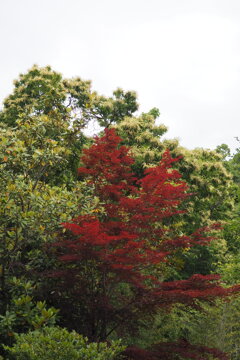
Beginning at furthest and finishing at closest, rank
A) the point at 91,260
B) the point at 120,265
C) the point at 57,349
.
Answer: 1. the point at 91,260
2. the point at 120,265
3. the point at 57,349

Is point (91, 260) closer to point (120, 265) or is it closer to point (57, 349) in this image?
point (120, 265)

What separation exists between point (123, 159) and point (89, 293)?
285 centimetres

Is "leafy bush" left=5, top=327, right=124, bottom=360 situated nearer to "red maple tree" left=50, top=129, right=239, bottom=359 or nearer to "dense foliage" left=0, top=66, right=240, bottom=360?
"dense foliage" left=0, top=66, right=240, bottom=360

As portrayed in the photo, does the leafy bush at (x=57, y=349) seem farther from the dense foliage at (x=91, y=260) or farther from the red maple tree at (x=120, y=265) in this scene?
the red maple tree at (x=120, y=265)

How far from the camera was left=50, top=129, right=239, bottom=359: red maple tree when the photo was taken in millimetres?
6594

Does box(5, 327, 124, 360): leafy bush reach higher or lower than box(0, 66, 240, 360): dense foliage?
lower

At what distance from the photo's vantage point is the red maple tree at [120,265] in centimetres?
659

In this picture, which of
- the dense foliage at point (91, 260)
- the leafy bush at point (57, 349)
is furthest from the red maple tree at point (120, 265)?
the leafy bush at point (57, 349)

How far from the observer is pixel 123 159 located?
8305 mm

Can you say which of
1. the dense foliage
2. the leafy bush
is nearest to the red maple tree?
the dense foliage

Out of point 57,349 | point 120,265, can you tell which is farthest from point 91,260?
point 57,349

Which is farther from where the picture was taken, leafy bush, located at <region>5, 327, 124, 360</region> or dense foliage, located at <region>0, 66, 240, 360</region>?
dense foliage, located at <region>0, 66, 240, 360</region>

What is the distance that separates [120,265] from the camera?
20.7 ft

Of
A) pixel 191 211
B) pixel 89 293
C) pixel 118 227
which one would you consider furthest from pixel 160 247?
pixel 191 211
